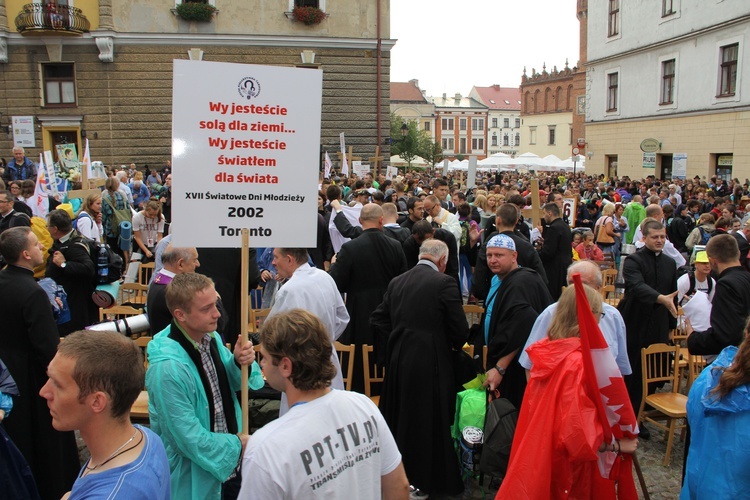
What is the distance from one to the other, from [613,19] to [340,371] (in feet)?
108

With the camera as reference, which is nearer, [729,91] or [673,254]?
[673,254]

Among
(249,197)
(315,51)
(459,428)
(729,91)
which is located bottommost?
(459,428)

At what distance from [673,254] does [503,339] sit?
3.52m

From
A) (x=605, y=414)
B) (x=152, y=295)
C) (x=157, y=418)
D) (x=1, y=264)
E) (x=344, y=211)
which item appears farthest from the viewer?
(x=344, y=211)

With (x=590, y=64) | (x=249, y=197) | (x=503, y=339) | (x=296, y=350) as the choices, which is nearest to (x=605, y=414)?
(x=503, y=339)

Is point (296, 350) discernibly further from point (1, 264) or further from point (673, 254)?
point (673, 254)

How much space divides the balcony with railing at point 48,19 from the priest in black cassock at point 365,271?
76.8ft

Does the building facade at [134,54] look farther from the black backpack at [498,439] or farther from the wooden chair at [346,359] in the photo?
the black backpack at [498,439]

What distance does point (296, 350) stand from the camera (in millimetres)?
2242

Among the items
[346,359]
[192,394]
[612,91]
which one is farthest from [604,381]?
[612,91]

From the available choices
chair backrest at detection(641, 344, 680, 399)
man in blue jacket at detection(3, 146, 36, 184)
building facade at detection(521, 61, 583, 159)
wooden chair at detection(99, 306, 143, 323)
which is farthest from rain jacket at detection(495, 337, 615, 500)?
A: building facade at detection(521, 61, 583, 159)

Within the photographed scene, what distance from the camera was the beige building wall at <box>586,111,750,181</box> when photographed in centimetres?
2412

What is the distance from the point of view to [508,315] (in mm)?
4520

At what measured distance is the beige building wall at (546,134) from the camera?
61375 millimetres
